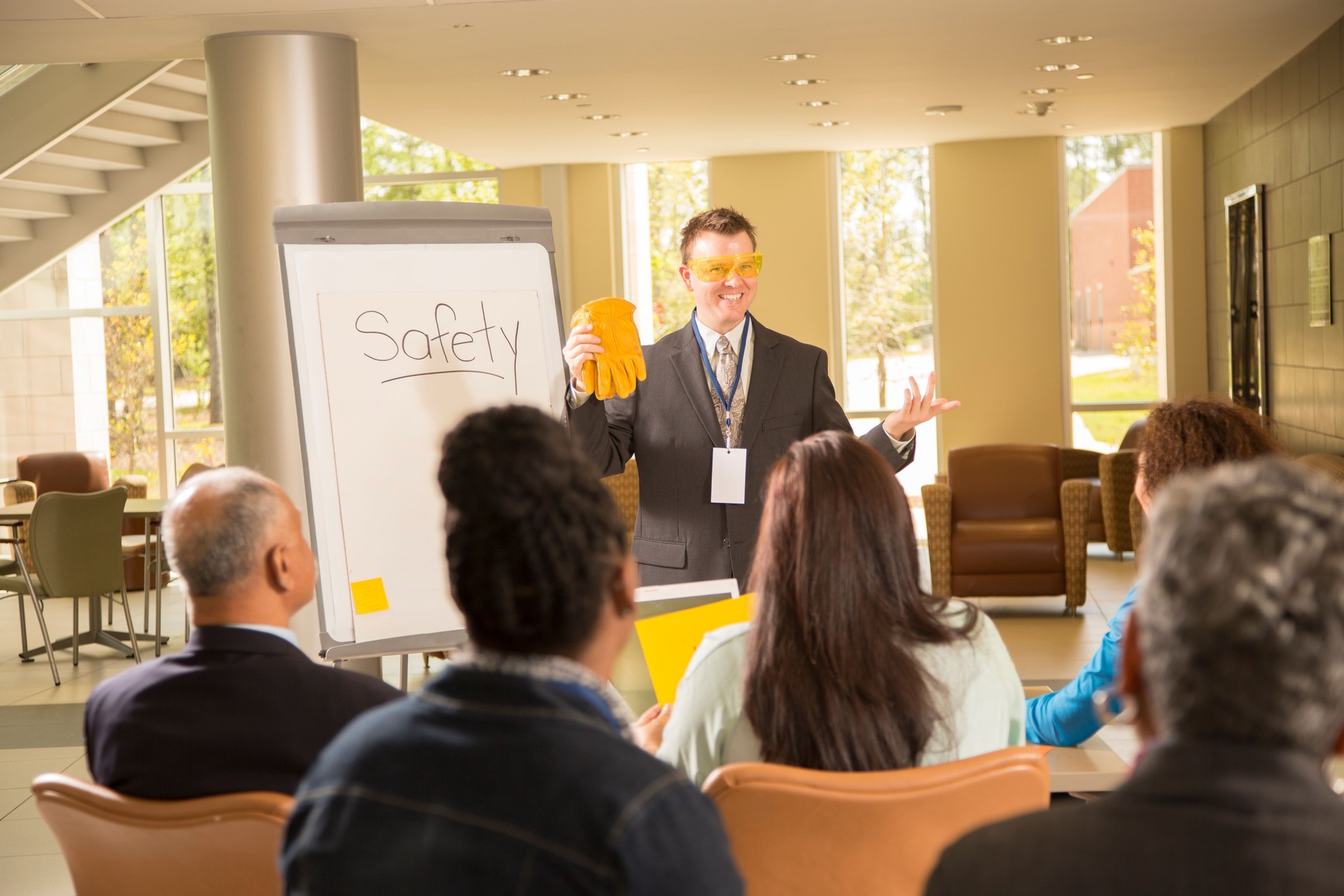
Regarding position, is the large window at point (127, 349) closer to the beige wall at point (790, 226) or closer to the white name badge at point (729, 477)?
the beige wall at point (790, 226)

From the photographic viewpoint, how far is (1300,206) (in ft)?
22.6

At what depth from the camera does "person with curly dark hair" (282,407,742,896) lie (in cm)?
89

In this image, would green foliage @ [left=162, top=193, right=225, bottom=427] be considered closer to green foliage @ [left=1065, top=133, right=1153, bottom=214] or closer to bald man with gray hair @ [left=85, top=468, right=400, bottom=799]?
green foliage @ [left=1065, top=133, right=1153, bottom=214]

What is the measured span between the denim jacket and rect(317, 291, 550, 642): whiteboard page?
5.67 feet

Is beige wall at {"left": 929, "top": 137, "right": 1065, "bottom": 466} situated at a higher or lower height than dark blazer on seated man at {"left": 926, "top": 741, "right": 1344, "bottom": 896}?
higher

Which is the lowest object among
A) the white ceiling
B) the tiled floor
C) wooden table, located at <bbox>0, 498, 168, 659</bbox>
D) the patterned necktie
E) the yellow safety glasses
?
the tiled floor

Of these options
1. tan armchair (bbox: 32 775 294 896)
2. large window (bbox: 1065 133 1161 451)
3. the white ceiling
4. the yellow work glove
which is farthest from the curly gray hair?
large window (bbox: 1065 133 1161 451)

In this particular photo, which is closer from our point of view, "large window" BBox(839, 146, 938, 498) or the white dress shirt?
the white dress shirt

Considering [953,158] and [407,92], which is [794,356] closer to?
[407,92]

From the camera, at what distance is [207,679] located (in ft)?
4.96

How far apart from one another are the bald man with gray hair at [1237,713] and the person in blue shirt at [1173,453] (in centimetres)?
128

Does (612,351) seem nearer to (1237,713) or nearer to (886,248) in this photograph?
(1237,713)

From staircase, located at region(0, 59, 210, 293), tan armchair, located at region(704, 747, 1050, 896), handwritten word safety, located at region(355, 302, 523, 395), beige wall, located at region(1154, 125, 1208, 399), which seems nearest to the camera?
tan armchair, located at region(704, 747, 1050, 896)

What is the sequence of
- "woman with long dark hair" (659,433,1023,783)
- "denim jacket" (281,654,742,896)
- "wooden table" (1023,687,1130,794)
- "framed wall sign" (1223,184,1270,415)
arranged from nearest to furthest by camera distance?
"denim jacket" (281,654,742,896), "woman with long dark hair" (659,433,1023,783), "wooden table" (1023,687,1130,794), "framed wall sign" (1223,184,1270,415)
